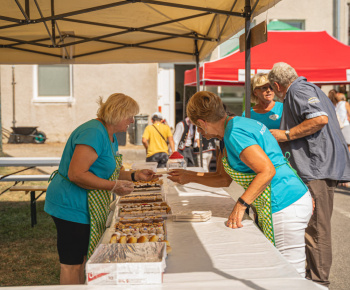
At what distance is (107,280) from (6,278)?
2904 mm

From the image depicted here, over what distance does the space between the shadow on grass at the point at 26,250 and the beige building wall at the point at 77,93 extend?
8.04 m

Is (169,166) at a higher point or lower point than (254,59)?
lower

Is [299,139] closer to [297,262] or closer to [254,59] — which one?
[297,262]

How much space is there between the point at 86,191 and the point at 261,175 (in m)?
1.06

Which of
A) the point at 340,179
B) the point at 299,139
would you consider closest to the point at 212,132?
the point at 299,139

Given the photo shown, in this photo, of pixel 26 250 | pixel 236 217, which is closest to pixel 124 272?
pixel 236 217

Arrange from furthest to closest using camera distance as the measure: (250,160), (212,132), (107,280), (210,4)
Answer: (210,4) < (212,132) < (250,160) < (107,280)

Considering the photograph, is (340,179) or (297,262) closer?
(297,262)

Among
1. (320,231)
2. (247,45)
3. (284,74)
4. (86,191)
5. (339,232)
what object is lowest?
(339,232)

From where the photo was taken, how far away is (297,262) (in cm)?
250

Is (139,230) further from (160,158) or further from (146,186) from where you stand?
(160,158)

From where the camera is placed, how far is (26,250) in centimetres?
487

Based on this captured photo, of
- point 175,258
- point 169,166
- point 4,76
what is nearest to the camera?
point 175,258

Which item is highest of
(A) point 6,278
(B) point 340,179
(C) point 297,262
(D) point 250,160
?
(D) point 250,160
